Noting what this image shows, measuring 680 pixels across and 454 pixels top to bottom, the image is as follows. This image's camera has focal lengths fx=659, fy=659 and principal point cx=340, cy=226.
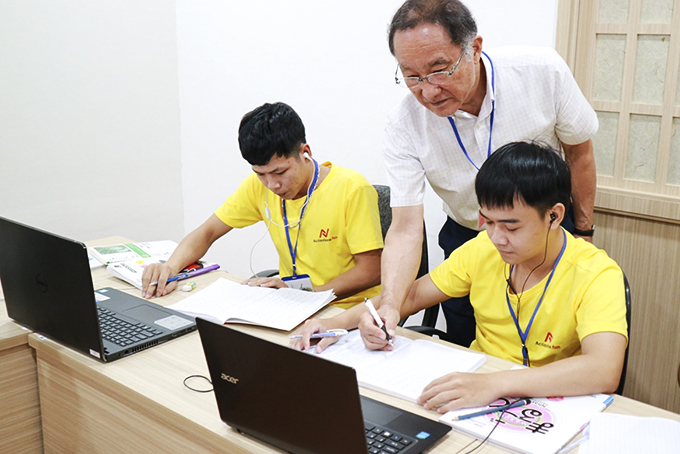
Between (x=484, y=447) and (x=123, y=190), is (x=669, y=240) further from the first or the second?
(x=123, y=190)

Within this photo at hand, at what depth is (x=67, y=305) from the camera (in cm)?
156

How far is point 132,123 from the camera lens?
11.2 ft

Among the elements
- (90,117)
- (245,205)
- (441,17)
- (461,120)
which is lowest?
(245,205)

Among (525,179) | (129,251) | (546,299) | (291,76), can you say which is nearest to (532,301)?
(546,299)

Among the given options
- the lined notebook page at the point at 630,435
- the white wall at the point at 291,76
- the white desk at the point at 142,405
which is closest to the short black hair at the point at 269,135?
the white desk at the point at 142,405

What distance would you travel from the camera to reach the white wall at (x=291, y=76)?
9.21 ft

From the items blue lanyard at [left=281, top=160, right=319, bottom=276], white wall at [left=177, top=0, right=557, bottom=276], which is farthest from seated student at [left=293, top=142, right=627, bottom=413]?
white wall at [left=177, top=0, right=557, bottom=276]

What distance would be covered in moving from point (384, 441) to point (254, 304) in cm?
76

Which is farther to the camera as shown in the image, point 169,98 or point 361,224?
point 169,98

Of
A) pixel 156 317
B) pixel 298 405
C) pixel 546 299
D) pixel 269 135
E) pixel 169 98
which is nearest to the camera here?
pixel 298 405

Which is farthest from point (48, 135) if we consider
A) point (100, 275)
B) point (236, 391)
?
point (236, 391)

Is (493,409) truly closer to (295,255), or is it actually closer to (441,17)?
(441,17)

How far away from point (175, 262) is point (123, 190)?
149 cm

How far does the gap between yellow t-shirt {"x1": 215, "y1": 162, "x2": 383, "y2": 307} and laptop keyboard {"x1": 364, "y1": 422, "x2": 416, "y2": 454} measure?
0.92 metres
